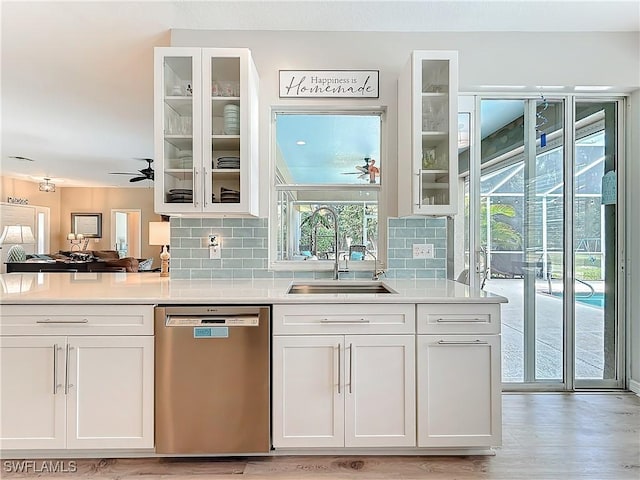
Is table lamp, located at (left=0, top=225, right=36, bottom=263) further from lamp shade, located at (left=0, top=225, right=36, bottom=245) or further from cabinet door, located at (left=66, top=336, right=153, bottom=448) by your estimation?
cabinet door, located at (left=66, top=336, right=153, bottom=448)

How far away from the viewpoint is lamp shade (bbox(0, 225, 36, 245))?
26.1 feet

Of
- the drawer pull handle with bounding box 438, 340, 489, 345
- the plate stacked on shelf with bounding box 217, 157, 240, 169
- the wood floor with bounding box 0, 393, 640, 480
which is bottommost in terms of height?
the wood floor with bounding box 0, 393, 640, 480

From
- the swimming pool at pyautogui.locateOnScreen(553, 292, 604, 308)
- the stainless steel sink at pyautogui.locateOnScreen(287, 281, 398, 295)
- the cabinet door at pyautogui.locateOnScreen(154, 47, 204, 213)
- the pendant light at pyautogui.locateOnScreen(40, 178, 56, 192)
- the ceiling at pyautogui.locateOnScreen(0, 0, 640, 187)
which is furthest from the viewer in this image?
the pendant light at pyautogui.locateOnScreen(40, 178, 56, 192)

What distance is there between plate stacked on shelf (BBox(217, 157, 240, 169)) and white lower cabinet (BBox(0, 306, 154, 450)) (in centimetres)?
95

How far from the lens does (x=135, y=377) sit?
1.94 m

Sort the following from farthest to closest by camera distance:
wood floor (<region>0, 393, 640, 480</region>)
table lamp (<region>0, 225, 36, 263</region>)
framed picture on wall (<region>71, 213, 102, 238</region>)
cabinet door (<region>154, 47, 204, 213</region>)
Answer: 1. framed picture on wall (<region>71, 213, 102, 238</region>)
2. table lamp (<region>0, 225, 36, 263</region>)
3. cabinet door (<region>154, 47, 204, 213</region>)
4. wood floor (<region>0, 393, 640, 480</region>)

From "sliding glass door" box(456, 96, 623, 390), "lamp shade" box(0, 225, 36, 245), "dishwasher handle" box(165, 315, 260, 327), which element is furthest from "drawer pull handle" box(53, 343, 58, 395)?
"lamp shade" box(0, 225, 36, 245)

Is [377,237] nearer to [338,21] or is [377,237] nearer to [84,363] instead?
[338,21]

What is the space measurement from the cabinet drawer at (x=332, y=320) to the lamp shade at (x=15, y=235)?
8504 millimetres

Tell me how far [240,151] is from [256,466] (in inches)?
68.2

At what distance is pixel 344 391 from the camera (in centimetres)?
197

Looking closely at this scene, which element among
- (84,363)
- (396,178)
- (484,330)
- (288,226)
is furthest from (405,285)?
(84,363)

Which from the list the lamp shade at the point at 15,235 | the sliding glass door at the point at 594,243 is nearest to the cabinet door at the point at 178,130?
the sliding glass door at the point at 594,243

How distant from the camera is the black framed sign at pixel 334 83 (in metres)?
2.77
